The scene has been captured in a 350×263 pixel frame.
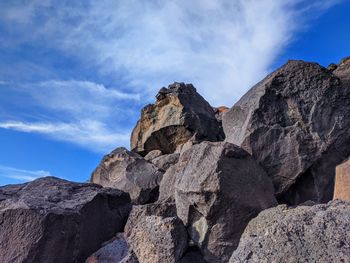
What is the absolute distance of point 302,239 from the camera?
3.37 m

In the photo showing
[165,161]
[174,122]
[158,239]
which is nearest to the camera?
[158,239]

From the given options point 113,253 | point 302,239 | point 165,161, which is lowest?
point 302,239

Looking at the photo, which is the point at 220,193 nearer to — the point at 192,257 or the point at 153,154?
the point at 192,257

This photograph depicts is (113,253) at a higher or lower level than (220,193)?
lower

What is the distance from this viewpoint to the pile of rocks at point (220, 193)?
504cm

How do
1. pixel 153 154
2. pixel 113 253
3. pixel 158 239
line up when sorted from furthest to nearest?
pixel 153 154
pixel 113 253
pixel 158 239

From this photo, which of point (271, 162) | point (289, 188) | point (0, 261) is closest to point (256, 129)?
point (271, 162)

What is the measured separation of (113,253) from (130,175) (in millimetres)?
2446

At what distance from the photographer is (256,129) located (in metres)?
5.99

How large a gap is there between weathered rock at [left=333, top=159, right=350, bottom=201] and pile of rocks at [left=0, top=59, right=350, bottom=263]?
0.01 m

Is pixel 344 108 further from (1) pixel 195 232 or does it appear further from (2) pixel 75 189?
(2) pixel 75 189

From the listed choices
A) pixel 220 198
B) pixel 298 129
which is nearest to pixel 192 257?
pixel 220 198

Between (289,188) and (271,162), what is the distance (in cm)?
46

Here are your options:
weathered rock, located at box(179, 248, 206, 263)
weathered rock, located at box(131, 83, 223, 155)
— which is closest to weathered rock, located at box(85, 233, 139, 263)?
weathered rock, located at box(179, 248, 206, 263)
